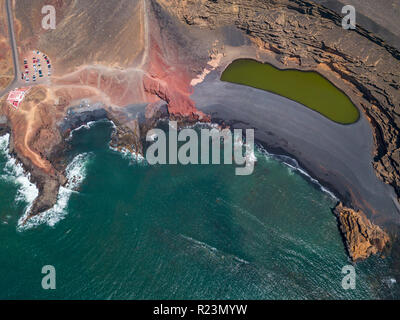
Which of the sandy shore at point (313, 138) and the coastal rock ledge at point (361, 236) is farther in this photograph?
the sandy shore at point (313, 138)

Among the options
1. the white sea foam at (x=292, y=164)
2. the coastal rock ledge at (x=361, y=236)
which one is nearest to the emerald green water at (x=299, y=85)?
the white sea foam at (x=292, y=164)

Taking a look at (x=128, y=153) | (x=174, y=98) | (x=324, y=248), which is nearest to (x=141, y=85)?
(x=174, y=98)

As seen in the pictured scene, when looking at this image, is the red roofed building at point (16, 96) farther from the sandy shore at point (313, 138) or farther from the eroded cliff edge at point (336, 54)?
the sandy shore at point (313, 138)

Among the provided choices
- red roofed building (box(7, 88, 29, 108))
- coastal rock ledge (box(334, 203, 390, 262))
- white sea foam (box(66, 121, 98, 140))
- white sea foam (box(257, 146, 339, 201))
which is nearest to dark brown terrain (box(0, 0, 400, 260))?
red roofed building (box(7, 88, 29, 108))

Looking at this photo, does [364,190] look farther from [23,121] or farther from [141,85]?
[23,121]

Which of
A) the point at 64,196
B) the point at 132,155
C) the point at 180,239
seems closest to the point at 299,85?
the point at 132,155
